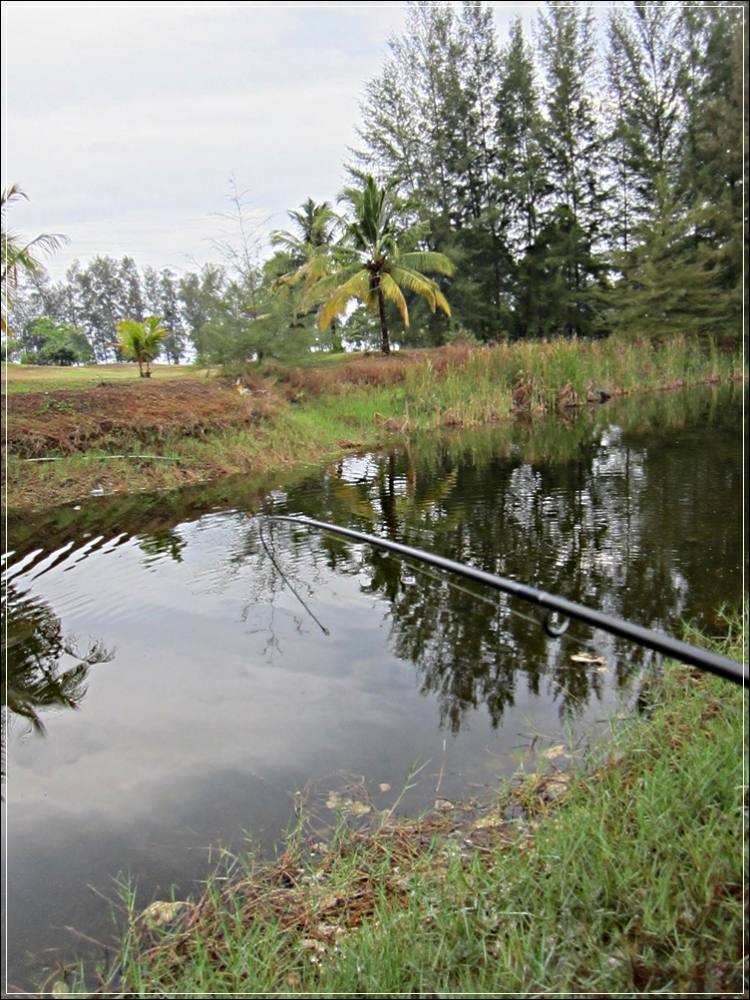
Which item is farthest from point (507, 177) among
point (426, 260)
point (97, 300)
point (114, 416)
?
point (97, 300)

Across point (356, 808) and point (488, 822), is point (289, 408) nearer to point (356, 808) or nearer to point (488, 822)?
point (356, 808)

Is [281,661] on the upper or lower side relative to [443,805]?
upper

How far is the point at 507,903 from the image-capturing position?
177 centimetres

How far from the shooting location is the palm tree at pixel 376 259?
21.8 meters

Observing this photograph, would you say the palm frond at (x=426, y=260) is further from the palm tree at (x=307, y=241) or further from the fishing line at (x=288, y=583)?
the fishing line at (x=288, y=583)

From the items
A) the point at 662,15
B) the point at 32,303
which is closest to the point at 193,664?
the point at 662,15

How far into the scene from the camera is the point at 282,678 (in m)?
3.66

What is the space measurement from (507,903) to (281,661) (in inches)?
91.4

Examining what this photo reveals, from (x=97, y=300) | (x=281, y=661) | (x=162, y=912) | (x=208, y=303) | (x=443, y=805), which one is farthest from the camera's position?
(x=97, y=300)

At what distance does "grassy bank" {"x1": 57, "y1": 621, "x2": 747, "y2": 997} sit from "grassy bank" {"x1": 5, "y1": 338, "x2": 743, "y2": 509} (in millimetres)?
7579

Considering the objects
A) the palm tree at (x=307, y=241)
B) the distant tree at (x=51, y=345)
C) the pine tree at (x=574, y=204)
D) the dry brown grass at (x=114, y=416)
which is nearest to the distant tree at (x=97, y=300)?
the distant tree at (x=51, y=345)

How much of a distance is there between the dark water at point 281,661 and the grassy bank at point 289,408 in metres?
1.99

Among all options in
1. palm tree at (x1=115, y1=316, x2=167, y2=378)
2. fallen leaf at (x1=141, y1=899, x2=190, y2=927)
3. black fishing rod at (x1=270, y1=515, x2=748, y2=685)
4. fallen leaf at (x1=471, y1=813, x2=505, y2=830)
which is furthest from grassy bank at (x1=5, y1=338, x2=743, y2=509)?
black fishing rod at (x1=270, y1=515, x2=748, y2=685)

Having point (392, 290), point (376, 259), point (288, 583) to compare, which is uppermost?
point (376, 259)
